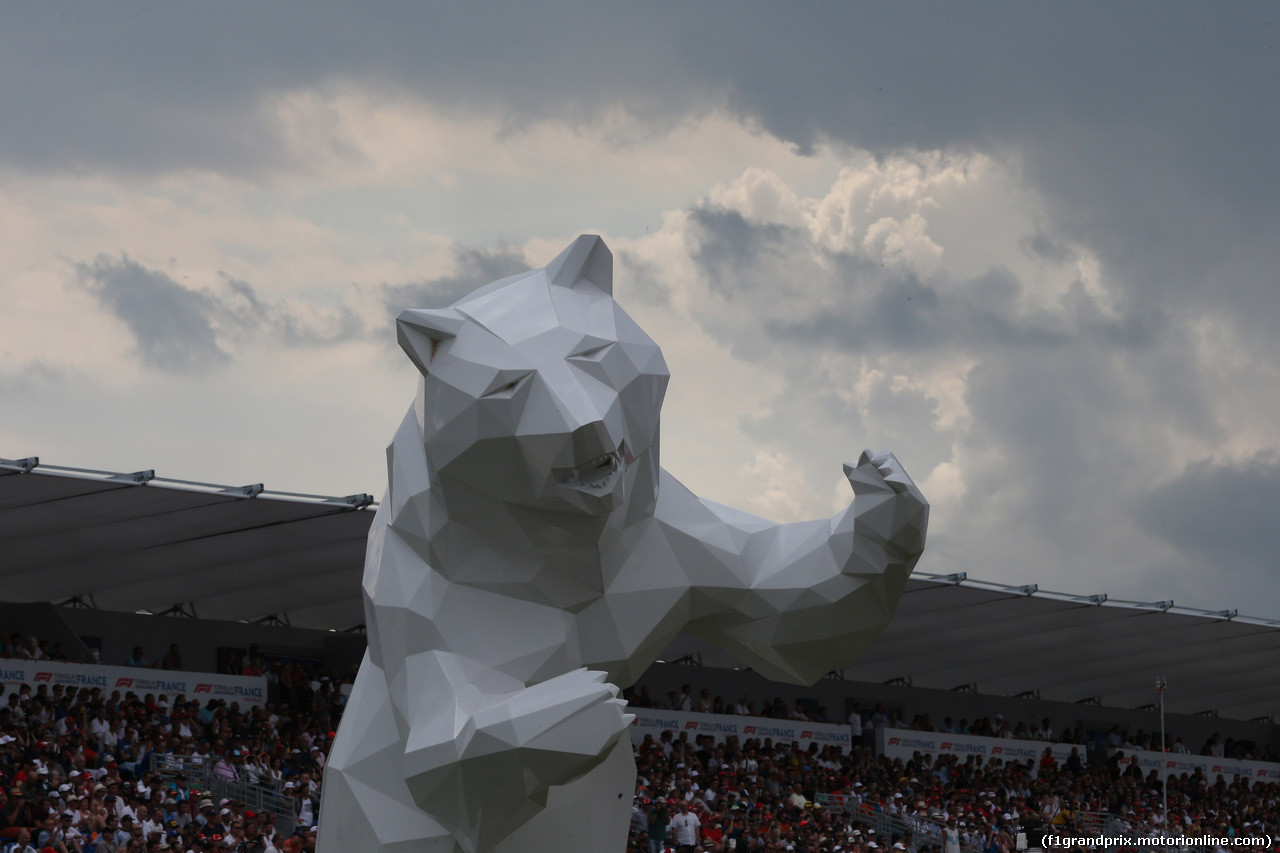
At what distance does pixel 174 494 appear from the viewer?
15.5 metres

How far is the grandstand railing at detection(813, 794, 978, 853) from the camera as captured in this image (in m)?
20.0

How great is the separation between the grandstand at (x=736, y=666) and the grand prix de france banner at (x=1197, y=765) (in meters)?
0.27

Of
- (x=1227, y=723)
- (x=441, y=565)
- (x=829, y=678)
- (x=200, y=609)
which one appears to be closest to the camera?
(x=441, y=565)

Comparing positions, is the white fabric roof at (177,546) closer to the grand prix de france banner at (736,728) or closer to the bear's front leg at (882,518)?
the grand prix de france banner at (736,728)

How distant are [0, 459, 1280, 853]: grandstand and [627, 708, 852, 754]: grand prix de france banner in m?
0.17

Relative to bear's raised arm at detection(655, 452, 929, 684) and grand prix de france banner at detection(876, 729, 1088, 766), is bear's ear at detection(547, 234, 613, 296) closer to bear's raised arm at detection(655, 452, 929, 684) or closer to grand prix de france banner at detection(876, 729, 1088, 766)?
bear's raised arm at detection(655, 452, 929, 684)

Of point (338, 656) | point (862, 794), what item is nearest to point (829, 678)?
point (862, 794)

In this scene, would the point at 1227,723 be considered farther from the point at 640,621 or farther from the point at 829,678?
the point at 640,621

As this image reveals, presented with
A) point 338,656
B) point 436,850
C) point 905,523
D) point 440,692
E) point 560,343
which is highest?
point 338,656

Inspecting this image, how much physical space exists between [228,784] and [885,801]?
34.3ft

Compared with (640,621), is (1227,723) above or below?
above

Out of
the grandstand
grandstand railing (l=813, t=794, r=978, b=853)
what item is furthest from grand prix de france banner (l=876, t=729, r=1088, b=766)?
grandstand railing (l=813, t=794, r=978, b=853)

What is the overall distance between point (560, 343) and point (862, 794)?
59.2 feet

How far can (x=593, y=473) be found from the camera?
4.70m
